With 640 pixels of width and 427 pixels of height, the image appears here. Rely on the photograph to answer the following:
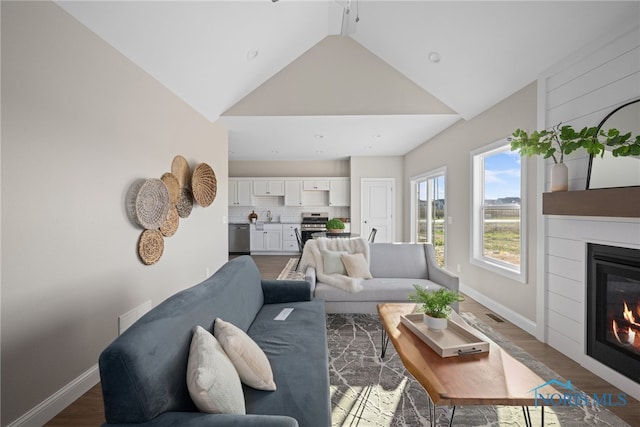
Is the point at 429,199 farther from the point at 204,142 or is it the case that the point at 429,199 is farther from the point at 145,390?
the point at 145,390

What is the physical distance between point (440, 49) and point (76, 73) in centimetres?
333

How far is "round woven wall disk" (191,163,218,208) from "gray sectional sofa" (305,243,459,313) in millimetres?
1611

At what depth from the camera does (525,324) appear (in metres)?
2.90

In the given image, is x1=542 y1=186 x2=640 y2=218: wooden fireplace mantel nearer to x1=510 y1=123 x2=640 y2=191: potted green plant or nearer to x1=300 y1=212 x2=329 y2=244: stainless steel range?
x1=510 y1=123 x2=640 y2=191: potted green plant

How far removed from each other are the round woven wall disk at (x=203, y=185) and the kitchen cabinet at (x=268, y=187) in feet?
12.6

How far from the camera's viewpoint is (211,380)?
1.01 m

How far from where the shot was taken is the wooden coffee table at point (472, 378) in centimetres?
120

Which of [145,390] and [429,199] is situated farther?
[429,199]

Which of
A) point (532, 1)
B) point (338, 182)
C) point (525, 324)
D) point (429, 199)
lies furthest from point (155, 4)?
point (338, 182)

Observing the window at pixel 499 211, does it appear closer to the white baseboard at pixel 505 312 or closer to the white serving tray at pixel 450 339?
the white baseboard at pixel 505 312

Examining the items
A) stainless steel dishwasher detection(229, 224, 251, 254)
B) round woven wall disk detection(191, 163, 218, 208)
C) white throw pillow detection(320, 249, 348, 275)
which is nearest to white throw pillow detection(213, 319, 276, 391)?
white throw pillow detection(320, 249, 348, 275)

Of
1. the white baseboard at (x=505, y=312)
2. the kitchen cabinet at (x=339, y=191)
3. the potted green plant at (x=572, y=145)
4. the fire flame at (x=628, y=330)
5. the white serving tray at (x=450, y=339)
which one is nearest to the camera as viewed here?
the white serving tray at (x=450, y=339)

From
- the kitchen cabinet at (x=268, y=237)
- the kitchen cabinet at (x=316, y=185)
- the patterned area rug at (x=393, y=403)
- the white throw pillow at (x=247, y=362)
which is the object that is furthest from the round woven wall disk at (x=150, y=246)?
the kitchen cabinet at (x=316, y=185)

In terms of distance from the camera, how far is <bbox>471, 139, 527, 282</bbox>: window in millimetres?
3154
